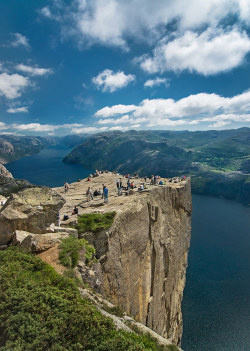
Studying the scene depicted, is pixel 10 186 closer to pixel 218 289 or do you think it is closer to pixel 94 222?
pixel 94 222

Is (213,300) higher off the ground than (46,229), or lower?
lower

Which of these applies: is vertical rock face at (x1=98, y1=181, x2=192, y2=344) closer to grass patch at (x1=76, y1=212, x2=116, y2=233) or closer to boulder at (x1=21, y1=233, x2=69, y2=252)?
grass patch at (x1=76, y1=212, x2=116, y2=233)

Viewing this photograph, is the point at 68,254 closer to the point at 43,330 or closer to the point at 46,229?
the point at 46,229

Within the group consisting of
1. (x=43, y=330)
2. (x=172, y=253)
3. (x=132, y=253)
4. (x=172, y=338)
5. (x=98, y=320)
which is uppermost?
(x=43, y=330)

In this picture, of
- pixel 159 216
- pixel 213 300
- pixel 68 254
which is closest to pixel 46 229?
pixel 68 254

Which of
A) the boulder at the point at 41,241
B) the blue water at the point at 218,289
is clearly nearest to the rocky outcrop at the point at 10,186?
the boulder at the point at 41,241

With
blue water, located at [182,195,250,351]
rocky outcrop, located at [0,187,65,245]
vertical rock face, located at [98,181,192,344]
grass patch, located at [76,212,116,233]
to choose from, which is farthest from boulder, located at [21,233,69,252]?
blue water, located at [182,195,250,351]

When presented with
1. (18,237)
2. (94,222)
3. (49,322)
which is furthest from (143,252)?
(49,322)
